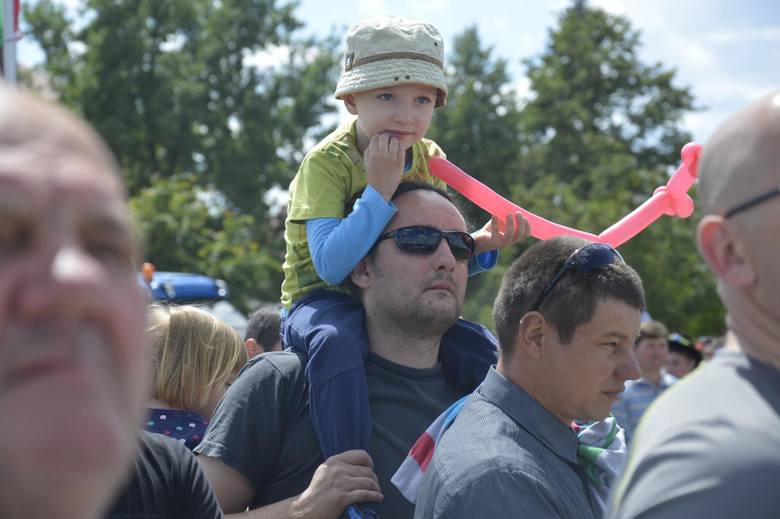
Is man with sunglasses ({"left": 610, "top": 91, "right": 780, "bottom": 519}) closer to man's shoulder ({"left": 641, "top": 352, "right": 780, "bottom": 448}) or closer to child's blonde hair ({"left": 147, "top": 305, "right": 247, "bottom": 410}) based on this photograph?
man's shoulder ({"left": 641, "top": 352, "right": 780, "bottom": 448})

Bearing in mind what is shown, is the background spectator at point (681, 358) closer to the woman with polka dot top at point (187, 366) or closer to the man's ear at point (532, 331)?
the woman with polka dot top at point (187, 366)

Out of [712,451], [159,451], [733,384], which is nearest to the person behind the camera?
[712,451]

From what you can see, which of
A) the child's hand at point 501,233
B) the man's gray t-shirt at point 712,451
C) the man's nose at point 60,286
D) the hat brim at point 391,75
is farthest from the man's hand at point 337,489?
the man's nose at point 60,286

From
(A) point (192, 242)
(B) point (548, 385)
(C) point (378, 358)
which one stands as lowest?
(A) point (192, 242)

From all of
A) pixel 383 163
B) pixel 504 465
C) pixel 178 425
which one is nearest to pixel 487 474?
pixel 504 465

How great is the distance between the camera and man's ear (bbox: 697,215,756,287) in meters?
1.73

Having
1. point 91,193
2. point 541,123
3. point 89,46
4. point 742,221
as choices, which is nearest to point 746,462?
point 742,221

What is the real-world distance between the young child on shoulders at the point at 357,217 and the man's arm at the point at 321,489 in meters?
0.09

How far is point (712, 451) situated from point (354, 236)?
6.48 feet

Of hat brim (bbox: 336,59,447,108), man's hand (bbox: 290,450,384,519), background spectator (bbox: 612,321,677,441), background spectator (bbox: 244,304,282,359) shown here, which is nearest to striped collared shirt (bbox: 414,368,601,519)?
man's hand (bbox: 290,450,384,519)

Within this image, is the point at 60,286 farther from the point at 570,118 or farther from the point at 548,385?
the point at 570,118

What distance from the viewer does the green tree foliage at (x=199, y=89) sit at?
3183 centimetres

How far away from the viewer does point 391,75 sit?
11.8ft

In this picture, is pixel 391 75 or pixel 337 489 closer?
pixel 337 489
